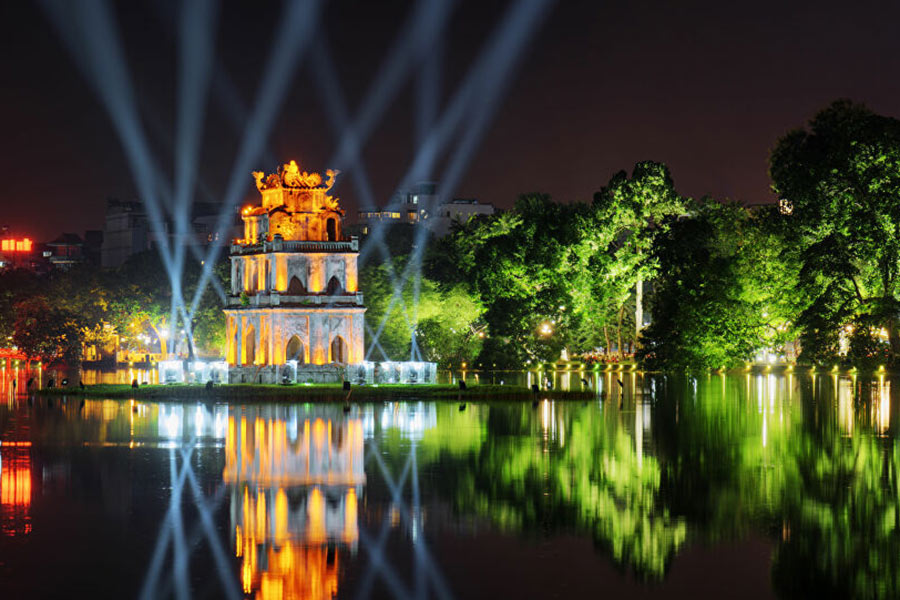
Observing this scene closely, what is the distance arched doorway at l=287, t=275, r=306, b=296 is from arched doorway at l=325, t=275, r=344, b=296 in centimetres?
135

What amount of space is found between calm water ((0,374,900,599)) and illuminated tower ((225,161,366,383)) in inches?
937

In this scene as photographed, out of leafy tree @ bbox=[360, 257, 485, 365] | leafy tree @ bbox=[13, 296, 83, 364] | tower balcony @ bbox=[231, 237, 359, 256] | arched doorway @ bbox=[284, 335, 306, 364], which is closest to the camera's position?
tower balcony @ bbox=[231, 237, 359, 256]

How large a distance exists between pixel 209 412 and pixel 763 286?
4313cm

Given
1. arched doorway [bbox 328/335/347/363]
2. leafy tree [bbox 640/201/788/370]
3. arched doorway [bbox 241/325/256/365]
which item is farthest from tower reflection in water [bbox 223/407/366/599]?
leafy tree [bbox 640/201/788/370]

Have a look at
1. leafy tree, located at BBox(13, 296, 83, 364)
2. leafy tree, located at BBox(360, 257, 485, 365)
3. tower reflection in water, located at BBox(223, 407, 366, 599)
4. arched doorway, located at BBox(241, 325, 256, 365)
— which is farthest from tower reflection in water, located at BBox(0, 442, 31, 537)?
leafy tree, located at BBox(13, 296, 83, 364)

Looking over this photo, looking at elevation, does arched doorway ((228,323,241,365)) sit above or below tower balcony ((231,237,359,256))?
below

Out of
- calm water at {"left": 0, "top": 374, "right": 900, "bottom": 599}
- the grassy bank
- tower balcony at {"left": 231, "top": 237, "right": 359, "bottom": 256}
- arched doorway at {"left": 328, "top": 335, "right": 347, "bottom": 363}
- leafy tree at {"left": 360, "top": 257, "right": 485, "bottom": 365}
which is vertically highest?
tower balcony at {"left": 231, "top": 237, "right": 359, "bottom": 256}

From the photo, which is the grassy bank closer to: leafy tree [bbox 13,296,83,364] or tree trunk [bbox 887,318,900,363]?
tree trunk [bbox 887,318,900,363]

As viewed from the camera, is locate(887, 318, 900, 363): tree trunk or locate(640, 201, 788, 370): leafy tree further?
locate(640, 201, 788, 370): leafy tree

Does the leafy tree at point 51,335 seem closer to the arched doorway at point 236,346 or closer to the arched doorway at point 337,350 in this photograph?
the arched doorway at point 236,346

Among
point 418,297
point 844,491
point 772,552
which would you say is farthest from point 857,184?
point 772,552

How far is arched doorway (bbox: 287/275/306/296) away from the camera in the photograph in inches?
2847

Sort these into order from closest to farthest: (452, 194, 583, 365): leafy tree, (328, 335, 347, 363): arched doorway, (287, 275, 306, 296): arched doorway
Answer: (287, 275, 306, 296): arched doorway < (328, 335, 347, 363): arched doorway < (452, 194, 583, 365): leafy tree

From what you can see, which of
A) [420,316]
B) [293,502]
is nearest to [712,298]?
[420,316]
